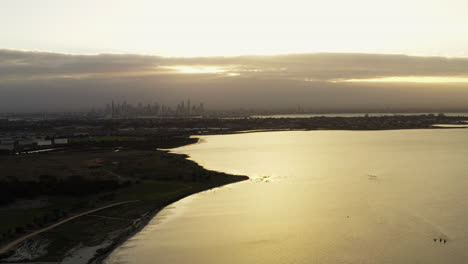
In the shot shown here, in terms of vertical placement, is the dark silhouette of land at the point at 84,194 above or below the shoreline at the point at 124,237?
above

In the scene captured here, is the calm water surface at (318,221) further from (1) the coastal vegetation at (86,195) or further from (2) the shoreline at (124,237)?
(1) the coastal vegetation at (86,195)

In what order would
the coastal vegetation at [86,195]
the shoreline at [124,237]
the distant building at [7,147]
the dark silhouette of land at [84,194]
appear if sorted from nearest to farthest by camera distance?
the shoreline at [124,237] → the coastal vegetation at [86,195] → the dark silhouette of land at [84,194] → the distant building at [7,147]

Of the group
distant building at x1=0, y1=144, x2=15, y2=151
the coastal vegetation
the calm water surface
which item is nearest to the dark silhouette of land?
the coastal vegetation

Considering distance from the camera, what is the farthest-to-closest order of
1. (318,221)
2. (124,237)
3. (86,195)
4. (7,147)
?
1. (7,147)
2. (86,195)
3. (318,221)
4. (124,237)

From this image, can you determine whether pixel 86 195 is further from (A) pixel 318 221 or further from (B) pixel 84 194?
(A) pixel 318 221

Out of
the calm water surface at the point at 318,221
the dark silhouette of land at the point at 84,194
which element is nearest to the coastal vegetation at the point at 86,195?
the dark silhouette of land at the point at 84,194

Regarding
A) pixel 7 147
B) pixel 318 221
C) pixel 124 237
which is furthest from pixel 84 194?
pixel 7 147

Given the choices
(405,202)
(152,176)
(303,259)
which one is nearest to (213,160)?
(152,176)

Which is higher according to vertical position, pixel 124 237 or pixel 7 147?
pixel 7 147

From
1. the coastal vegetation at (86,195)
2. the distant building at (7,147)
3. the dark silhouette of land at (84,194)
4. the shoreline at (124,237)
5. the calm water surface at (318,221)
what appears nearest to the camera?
the shoreline at (124,237)
